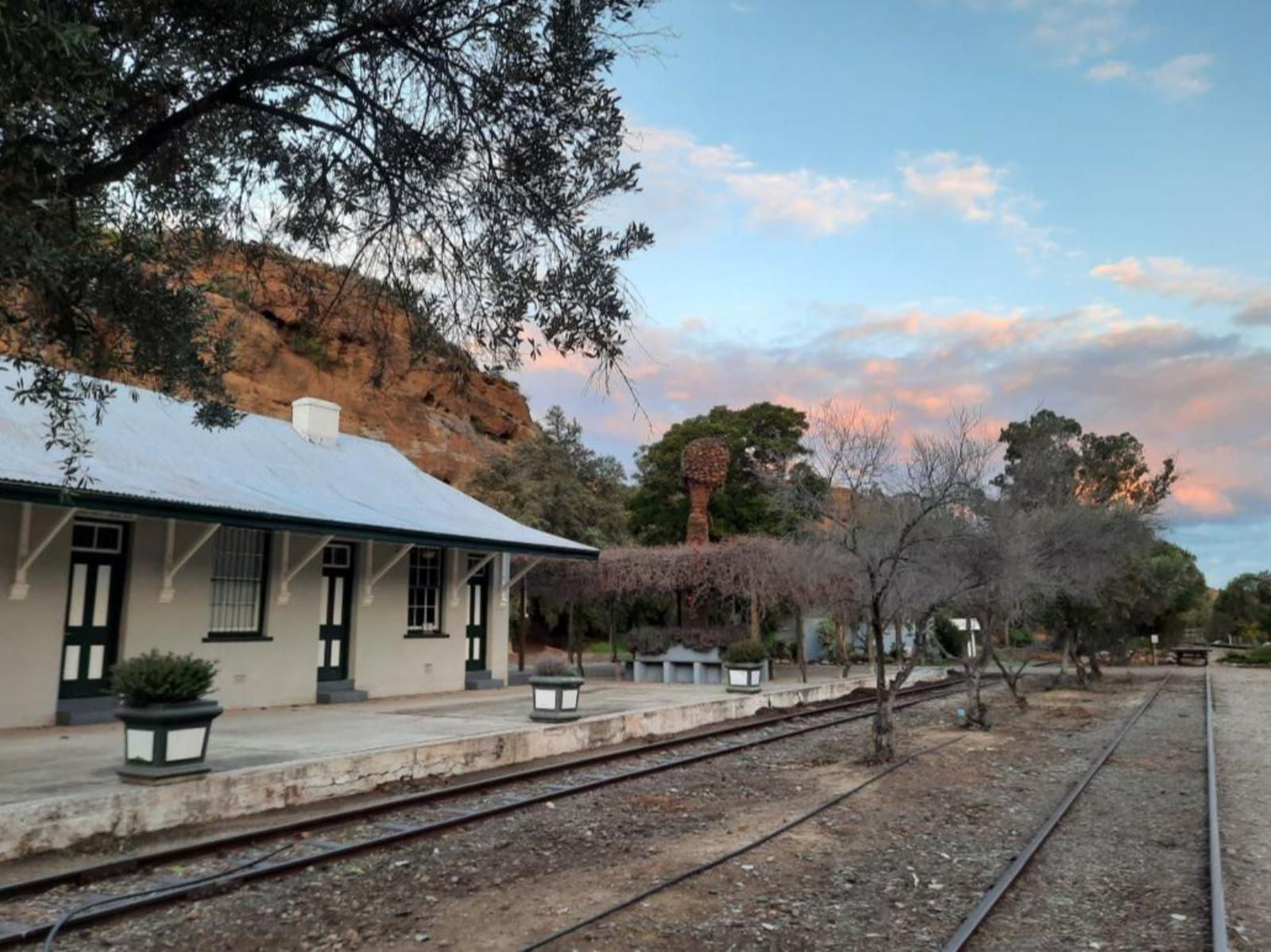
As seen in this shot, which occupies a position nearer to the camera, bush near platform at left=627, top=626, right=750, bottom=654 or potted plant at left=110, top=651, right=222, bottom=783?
potted plant at left=110, top=651, right=222, bottom=783

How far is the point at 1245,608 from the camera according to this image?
208 feet

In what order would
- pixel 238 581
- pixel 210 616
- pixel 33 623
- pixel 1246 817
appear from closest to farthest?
pixel 1246 817 < pixel 33 623 < pixel 210 616 < pixel 238 581

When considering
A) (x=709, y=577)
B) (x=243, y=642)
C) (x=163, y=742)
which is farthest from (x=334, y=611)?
(x=709, y=577)

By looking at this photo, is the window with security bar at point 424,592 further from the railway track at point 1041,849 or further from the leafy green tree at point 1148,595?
the leafy green tree at point 1148,595

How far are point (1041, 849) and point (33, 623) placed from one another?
11687 millimetres

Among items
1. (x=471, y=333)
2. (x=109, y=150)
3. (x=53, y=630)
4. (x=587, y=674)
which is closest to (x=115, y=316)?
(x=109, y=150)

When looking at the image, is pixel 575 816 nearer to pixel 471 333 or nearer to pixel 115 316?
pixel 471 333

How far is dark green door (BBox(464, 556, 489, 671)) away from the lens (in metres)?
20.0

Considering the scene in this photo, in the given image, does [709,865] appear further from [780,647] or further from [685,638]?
[780,647]

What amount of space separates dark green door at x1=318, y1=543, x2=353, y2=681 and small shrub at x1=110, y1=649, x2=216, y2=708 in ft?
25.9

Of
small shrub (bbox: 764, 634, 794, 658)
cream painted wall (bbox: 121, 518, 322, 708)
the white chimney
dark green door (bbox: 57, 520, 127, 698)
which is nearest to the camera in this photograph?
dark green door (bbox: 57, 520, 127, 698)

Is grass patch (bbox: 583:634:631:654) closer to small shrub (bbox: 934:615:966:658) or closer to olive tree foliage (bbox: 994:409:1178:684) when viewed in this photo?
small shrub (bbox: 934:615:966:658)

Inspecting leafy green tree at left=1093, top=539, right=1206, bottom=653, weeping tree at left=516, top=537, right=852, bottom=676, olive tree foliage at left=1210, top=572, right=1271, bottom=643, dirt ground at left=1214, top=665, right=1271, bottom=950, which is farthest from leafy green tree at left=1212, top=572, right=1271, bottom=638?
weeping tree at left=516, top=537, right=852, bottom=676

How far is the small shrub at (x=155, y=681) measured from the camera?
841 centimetres
